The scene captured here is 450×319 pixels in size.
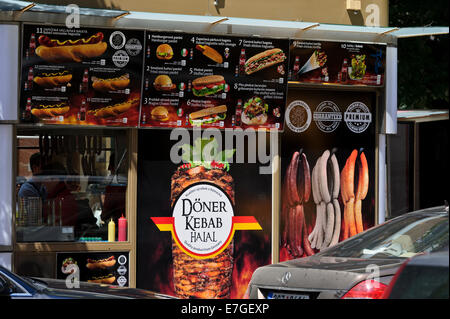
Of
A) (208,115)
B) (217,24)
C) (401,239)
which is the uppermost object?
(217,24)

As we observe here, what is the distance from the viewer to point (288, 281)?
621 centimetres

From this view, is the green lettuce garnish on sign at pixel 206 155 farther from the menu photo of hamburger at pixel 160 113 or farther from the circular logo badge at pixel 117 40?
the circular logo badge at pixel 117 40

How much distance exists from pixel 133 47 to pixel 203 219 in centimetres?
242

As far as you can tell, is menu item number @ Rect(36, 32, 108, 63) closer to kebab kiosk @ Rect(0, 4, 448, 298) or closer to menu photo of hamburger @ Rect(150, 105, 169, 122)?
kebab kiosk @ Rect(0, 4, 448, 298)

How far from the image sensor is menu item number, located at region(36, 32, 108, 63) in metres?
9.70

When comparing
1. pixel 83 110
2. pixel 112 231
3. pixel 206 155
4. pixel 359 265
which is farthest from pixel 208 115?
pixel 359 265

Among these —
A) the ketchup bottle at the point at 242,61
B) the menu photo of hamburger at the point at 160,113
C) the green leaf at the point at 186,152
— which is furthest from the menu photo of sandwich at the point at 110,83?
the ketchup bottle at the point at 242,61

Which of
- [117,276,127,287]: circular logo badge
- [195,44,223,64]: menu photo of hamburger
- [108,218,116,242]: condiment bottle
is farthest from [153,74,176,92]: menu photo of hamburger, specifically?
[117,276,127,287]: circular logo badge

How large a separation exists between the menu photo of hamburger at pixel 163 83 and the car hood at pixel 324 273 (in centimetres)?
420

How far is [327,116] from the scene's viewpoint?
1119cm

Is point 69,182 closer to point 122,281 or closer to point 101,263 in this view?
point 101,263

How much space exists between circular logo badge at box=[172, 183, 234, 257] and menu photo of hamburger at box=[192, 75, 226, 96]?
122 cm

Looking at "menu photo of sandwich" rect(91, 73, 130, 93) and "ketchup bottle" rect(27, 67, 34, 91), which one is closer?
"ketchup bottle" rect(27, 67, 34, 91)
